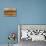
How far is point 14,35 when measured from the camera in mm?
3055

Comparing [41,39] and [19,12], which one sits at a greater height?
[19,12]

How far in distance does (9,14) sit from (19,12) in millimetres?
250

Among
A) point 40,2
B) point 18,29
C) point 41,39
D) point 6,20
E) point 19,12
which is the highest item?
point 40,2

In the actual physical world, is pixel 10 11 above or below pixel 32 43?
above

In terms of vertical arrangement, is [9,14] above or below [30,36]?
above

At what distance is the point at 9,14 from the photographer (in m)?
3.09

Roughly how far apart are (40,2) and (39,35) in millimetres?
815

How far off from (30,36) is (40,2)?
34.4 inches

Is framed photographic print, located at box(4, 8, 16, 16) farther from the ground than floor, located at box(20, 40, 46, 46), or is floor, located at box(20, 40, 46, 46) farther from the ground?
framed photographic print, located at box(4, 8, 16, 16)

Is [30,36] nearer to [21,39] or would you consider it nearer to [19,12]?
[21,39]

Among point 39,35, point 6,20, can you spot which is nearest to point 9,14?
point 6,20

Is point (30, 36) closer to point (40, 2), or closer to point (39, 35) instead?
point (39, 35)

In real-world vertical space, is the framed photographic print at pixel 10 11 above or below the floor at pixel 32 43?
above

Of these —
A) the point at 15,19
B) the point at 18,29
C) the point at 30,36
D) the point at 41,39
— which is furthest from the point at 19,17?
the point at 41,39
